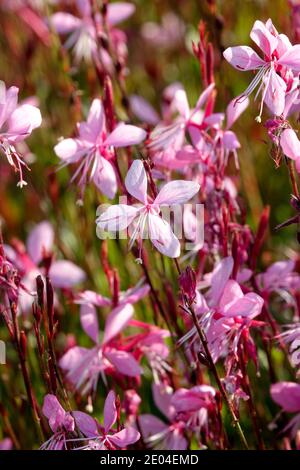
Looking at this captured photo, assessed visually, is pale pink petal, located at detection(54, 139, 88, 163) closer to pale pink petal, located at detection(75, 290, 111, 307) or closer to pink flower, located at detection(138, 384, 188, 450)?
pale pink petal, located at detection(75, 290, 111, 307)

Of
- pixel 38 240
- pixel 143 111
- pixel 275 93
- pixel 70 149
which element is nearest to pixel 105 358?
pixel 70 149

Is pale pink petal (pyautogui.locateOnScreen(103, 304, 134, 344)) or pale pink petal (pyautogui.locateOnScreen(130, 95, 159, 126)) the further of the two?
pale pink petal (pyautogui.locateOnScreen(130, 95, 159, 126))

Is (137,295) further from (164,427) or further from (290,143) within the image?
(290,143)

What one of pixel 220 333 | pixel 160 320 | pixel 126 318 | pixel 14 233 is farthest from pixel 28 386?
pixel 14 233

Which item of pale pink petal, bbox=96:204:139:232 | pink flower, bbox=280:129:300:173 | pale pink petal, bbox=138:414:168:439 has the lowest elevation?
pale pink petal, bbox=138:414:168:439

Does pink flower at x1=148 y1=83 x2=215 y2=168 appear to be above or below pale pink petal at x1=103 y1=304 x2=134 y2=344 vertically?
above

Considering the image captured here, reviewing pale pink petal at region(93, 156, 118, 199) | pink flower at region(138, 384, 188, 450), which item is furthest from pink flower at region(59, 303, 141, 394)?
pale pink petal at region(93, 156, 118, 199)
